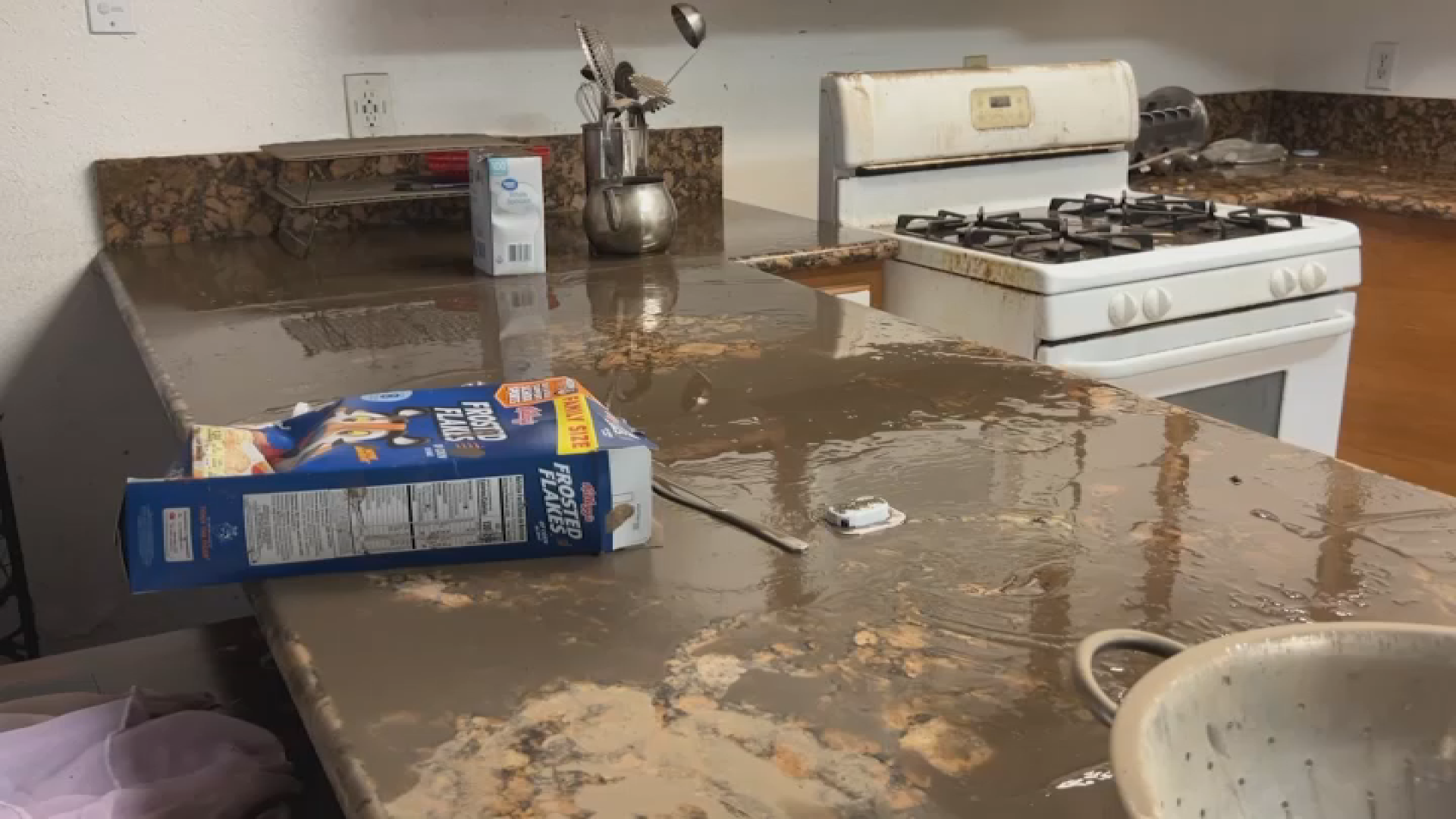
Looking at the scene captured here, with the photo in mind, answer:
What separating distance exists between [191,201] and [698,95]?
3.03ft

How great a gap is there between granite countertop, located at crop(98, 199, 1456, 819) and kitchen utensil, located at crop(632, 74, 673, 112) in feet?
2.08

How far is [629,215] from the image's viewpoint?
1.83m

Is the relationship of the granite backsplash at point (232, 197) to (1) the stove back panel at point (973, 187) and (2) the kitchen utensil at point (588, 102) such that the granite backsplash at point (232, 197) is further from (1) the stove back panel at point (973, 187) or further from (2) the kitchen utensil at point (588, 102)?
(1) the stove back panel at point (973, 187)

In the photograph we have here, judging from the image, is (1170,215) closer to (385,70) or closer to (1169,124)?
(1169,124)

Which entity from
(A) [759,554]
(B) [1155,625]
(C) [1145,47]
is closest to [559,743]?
(A) [759,554]

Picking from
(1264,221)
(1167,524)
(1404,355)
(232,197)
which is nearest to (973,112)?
(1264,221)

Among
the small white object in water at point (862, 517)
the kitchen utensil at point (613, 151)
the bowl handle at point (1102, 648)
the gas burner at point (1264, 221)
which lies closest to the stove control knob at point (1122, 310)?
the gas burner at point (1264, 221)

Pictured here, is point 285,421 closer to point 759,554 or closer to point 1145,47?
point 759,554

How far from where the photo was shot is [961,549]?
872 mm

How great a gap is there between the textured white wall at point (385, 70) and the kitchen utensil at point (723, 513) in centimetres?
131

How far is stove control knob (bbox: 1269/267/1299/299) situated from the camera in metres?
2.02

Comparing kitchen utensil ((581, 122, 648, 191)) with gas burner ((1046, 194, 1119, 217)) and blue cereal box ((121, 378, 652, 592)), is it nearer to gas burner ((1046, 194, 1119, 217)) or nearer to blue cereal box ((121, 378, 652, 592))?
gas burner ((1046, 194, 1119, 217))

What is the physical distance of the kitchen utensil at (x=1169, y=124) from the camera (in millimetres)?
2768

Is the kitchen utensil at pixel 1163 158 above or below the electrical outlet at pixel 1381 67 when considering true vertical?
below
